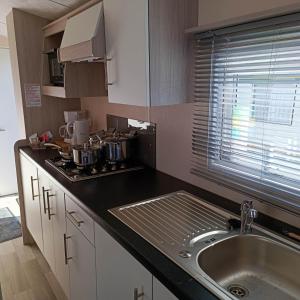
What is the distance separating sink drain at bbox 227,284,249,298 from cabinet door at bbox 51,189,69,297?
3.66 ft

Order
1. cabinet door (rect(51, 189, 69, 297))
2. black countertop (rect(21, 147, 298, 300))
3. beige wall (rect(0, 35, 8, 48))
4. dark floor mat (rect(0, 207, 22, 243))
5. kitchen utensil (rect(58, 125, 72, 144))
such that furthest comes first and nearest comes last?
1. beige wall (rect(0, 35, 8, 48))
2. dark floor mat (rect(0, 207, 22, 243))
3. kitchen utensil (rect(58, 125, 72, 144))
4. cabinet door (rect(51, 189, 69, 297))
5. black countertop (rect(21, 147, 298, 300))

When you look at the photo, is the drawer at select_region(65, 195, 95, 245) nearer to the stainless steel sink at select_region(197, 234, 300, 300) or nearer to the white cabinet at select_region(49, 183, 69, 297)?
the white cabinet at select_region(49, 183, 69, 297)

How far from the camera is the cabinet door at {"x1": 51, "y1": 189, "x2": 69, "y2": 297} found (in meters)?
1.88

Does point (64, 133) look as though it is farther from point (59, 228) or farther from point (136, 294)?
point (136, 294)

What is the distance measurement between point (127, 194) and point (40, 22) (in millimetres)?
1933

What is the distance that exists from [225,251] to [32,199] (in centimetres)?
186

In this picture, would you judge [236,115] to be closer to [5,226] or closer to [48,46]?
[48,46]

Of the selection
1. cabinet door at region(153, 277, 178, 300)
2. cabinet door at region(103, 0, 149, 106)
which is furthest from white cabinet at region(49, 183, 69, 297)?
cabinet door at region(153, 277, 178, 300)

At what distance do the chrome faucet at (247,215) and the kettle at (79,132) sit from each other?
5.48ft


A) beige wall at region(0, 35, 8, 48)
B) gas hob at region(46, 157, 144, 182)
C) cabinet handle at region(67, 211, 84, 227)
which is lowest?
cabinet handle at region(67, 211, 84, 227)

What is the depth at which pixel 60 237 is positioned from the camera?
6.49 feet

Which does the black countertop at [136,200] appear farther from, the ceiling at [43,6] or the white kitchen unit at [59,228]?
the ceiling at [43,6]

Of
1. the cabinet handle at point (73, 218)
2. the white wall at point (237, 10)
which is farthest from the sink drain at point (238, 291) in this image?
the white wall at point (237, 10)

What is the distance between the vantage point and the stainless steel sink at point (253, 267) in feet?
3.65
